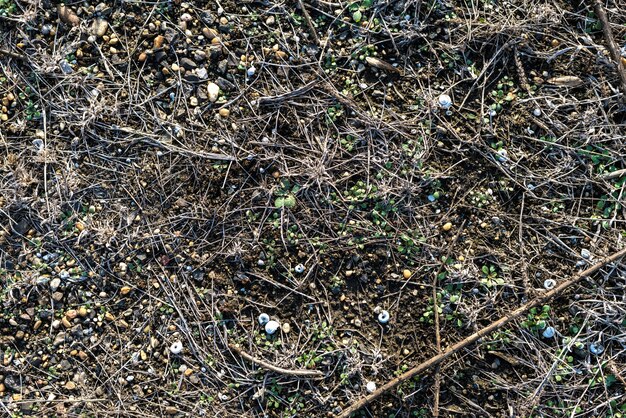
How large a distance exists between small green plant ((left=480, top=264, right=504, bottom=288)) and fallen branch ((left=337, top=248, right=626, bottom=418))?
0.50 ft

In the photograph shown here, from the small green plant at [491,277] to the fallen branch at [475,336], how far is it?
0.15m

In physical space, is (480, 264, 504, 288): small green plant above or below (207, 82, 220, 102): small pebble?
below

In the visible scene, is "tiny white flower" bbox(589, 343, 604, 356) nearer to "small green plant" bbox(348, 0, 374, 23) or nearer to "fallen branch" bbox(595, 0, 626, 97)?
"fallen branch" bbox(595, 0, 626, 97)

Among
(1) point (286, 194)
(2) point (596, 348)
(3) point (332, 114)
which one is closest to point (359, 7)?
(3) point (332, 114)

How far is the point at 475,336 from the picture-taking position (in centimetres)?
224

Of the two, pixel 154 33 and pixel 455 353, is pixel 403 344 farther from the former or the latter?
pixel 154 33

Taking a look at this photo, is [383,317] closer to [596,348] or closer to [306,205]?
[306,205]

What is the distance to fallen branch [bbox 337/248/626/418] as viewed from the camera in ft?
7.27

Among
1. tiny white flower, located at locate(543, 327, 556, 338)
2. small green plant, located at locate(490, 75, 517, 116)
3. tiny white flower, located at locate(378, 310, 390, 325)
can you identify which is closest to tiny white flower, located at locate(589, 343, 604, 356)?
tiny white flower, located at locate(543, 327, 556, 338)

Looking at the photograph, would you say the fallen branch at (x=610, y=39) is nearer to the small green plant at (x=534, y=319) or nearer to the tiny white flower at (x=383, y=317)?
the small green plant at (x=534, y=319)

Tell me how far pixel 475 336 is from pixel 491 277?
29 cm

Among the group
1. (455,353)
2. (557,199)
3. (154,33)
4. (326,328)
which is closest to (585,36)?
(557,199)

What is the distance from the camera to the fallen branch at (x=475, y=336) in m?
2.21

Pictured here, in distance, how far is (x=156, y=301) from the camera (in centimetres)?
231
